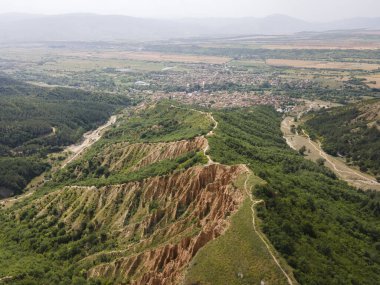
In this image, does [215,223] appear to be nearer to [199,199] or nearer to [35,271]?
[199,199]

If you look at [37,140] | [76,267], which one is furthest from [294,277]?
[37,140]

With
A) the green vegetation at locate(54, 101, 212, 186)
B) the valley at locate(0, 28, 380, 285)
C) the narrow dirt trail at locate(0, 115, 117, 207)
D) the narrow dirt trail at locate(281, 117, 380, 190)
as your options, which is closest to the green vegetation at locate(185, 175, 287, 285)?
the valley at locate(0, 28, 380, 285)

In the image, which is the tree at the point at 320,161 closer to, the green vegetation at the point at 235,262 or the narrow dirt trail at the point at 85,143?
the green vegetation at the point at 235,262

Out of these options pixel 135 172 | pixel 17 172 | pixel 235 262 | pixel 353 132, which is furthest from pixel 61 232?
pixel 353 132

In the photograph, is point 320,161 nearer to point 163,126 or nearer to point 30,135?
point 163,126

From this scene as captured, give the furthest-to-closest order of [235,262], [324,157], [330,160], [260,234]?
[324,157] < [330,160] < [260,234] < [235,262]
